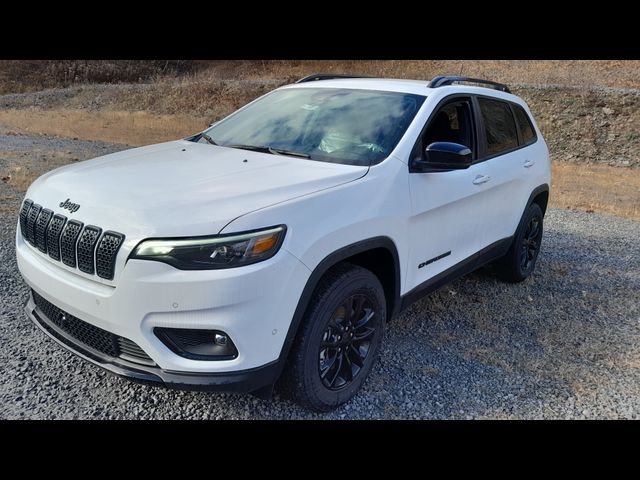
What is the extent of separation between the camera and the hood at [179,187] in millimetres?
2484

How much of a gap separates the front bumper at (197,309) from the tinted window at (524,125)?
3.44m

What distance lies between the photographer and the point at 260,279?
243 centimetres

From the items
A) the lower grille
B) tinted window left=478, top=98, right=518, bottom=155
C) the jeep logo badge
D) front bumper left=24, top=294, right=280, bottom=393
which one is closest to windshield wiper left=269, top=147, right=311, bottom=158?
the jeep logo badge

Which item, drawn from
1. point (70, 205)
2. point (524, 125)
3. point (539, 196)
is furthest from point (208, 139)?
point (539, 196)

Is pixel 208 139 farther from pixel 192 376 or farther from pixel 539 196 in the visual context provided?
pixel 539 196

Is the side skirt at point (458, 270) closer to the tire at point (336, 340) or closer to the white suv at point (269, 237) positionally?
the white suv at point (269, 237)

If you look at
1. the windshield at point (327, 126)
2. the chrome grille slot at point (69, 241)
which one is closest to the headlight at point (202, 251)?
the chrome grille slot at point (69, 241)

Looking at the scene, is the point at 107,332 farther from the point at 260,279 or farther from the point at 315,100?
the point at 315,100

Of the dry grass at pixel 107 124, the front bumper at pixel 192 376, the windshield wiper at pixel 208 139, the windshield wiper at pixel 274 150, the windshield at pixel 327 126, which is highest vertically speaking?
the windshield at pixel 327 126

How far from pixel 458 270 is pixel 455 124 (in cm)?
117

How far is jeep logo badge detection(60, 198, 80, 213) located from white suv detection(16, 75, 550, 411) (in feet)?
0.05

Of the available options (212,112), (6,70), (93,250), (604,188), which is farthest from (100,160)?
(6,70)

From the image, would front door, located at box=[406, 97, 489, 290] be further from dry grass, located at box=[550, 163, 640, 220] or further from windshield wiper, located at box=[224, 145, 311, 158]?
dry grass, located at box=[550, 163, 640, 220]

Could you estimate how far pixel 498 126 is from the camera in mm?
4684
